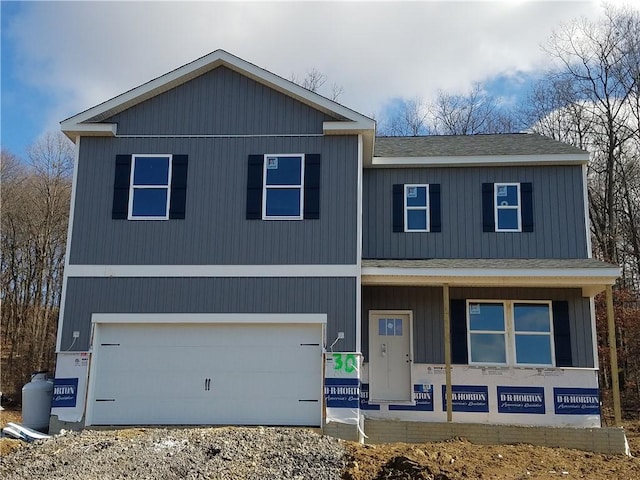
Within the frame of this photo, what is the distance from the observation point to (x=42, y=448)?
9.63 metres

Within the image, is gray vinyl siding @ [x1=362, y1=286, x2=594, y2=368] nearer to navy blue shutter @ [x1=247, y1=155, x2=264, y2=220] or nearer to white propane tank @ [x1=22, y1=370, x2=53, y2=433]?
navy blue shutter @ [x1=247, y1=155, x2=264, y2=220]

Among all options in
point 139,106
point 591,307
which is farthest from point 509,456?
point 139,106

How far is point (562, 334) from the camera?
41.3 feet

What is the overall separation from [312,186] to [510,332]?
5117 millimetres

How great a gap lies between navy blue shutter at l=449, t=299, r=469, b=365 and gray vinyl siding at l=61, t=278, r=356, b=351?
2.61 metres

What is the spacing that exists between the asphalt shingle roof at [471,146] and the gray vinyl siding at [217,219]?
102 inches

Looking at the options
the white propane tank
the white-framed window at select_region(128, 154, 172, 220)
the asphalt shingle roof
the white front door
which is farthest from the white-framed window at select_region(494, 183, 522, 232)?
the white propane tank

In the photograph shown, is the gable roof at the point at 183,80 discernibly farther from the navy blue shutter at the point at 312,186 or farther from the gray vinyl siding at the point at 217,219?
the navy blue shutter at the point at 312,186

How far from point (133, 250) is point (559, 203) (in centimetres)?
886

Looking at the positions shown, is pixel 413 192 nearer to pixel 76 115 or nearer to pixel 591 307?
pixel 591 307

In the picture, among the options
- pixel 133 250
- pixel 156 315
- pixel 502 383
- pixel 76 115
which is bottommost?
pixel 502 383

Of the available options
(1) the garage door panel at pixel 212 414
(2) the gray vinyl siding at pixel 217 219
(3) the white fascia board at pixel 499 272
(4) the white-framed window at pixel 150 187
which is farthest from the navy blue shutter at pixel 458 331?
(4) the white-framed window at pixel 150 187

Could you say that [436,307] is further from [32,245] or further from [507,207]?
[32,245]

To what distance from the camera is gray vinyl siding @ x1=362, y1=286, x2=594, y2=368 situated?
1262cm
